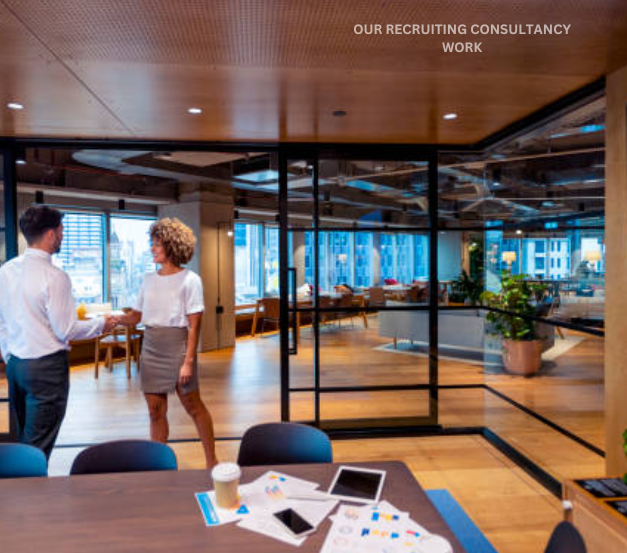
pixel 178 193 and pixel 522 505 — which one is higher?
pixel 178 193

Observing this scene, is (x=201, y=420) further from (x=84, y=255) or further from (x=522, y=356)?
(x=84, y=255)

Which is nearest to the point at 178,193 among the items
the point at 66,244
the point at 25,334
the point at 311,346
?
the point at 66,244

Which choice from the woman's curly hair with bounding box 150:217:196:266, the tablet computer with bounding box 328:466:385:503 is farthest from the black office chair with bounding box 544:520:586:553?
the woman's curly hair with bounding box 150:217:196:266

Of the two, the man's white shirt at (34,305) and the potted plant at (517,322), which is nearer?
the man's white shirt at (34,305)

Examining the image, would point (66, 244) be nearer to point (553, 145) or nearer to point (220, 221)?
point (220, 221)

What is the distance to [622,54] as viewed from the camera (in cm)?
239

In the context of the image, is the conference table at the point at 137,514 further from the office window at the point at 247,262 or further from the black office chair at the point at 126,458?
the office window at the point at 247,262

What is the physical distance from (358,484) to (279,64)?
2.05 metres

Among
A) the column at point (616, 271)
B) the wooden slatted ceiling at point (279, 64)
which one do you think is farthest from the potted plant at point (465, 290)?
the column at point (616, 271)

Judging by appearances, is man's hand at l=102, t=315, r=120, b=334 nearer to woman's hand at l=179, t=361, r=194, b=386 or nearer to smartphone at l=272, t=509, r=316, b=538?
woman's hand at l=179, t=361, r=194, b=386

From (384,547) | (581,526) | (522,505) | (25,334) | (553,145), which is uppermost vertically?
(553,145)

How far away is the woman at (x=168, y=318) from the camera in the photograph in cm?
297

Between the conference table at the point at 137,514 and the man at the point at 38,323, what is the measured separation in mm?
995

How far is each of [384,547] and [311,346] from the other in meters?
2.98
